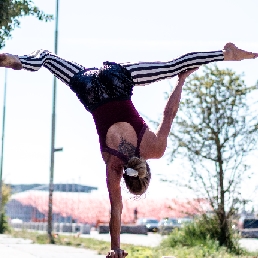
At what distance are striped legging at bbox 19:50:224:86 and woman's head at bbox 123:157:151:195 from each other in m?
0.73

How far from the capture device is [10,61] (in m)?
4.21

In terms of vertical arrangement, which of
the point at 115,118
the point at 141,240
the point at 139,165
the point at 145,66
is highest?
the point at 145,66

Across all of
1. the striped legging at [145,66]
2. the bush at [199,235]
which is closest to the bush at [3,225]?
the bush at [199,235]

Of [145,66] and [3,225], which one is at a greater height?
[145,66]

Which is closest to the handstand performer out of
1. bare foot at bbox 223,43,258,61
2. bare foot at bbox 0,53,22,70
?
bare foot at bbox 0,53,22,70

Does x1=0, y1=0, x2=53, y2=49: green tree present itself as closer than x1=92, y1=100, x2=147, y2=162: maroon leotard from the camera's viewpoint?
No

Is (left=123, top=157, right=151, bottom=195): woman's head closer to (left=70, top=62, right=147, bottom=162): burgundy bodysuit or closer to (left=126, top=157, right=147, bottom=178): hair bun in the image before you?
(left=126, top=157, right=147, bottom=178): hair bun

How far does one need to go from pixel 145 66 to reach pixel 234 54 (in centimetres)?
83

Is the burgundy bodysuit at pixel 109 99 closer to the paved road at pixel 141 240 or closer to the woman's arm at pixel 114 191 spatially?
the woman's arm at pixel 114 191

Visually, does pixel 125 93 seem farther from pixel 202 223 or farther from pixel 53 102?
pixel 53 102

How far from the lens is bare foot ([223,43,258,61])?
194 inches

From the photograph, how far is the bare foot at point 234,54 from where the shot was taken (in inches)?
194

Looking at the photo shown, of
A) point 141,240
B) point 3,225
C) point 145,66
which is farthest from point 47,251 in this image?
point 3,225

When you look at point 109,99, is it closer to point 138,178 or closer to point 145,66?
point 145,66
